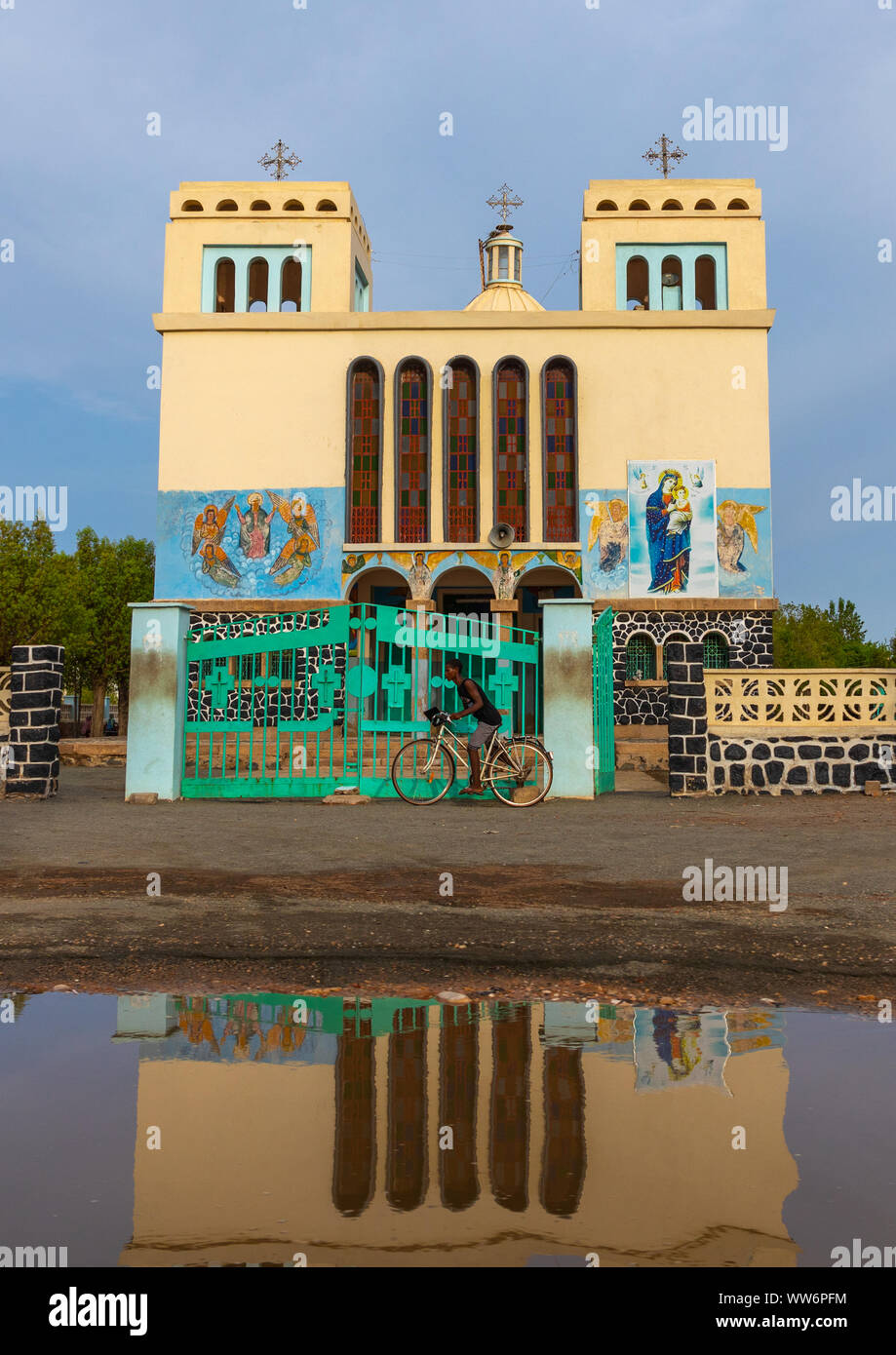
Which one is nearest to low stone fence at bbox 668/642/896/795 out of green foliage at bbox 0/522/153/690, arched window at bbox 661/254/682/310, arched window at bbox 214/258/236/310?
arched window at bbox 661/254/682/310

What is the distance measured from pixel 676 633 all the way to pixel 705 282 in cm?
1057

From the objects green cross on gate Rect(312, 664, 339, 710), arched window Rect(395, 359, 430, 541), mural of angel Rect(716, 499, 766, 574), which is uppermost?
arched window Rect(395, 359, 430, 541)

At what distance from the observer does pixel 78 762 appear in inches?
836

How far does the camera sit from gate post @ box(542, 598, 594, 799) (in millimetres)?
13031

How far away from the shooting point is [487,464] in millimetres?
27500

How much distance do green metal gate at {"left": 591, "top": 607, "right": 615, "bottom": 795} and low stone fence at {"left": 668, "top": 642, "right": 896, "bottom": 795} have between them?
94 centimetres

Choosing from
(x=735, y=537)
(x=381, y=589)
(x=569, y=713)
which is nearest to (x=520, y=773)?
(x=569, y=713)

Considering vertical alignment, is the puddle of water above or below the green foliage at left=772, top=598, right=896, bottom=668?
below

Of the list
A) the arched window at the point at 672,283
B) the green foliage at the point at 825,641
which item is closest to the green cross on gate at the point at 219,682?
the arched window at the point at 672,283

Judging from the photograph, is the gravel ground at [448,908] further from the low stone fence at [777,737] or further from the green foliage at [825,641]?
the green foliage at [825,641]

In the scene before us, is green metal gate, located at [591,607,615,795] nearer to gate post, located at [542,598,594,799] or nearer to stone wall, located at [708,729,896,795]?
gate post, located at [542,598,594,799]

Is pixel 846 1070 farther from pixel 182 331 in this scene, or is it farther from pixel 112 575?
pixel 112 575

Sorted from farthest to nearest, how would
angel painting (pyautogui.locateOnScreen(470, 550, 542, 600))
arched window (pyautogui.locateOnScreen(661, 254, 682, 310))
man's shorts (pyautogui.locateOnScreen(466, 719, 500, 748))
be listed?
arched window (pyautogui.locateOnScreen(661, 254, 682, 310))
angel painting (pyautogui.locateOnScreen(470, 550, 542, 600))
man's shorts (pyautogui.locateOnScreen(466, 719, 500, 748))
